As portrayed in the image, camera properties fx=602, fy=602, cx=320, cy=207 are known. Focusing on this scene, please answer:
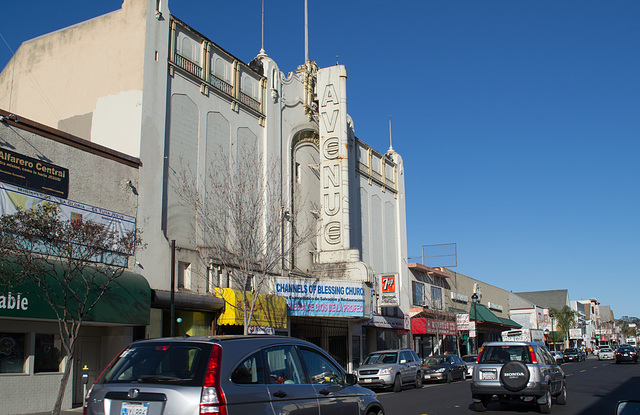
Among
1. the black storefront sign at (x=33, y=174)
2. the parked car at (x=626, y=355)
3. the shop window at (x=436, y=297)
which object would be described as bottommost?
the parked car at (x=626, y=355)

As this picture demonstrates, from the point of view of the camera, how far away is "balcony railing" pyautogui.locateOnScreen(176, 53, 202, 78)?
23.1 metres

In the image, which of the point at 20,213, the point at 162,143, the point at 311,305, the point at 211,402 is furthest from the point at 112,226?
the point at 211,402

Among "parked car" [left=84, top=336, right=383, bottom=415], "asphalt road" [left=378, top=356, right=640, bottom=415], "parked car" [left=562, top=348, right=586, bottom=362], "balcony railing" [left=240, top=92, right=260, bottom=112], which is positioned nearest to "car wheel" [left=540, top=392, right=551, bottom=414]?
"asphalt road" [left=378, top=356, right=640, bottom=415]

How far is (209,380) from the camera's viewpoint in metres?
5.71

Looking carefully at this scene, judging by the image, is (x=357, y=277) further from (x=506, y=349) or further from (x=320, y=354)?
(x=320, y=354)

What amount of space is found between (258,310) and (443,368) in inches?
448

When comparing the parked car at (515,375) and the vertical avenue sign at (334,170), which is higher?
the vertical avenue sign at (334,170)

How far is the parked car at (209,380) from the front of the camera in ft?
18.5

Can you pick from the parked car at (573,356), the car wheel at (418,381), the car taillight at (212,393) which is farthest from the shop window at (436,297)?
the car taillight at (212,393)

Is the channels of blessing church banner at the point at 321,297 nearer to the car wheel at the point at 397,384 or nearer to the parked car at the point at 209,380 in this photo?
the car wheel at the point at 397,384

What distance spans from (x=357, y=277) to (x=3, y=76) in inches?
716

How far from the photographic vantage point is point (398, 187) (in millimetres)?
41844

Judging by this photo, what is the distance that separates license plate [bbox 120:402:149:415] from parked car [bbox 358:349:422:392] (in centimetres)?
1879

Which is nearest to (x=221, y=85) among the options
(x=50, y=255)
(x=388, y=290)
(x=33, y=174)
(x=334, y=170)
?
(x=334, y=170)
